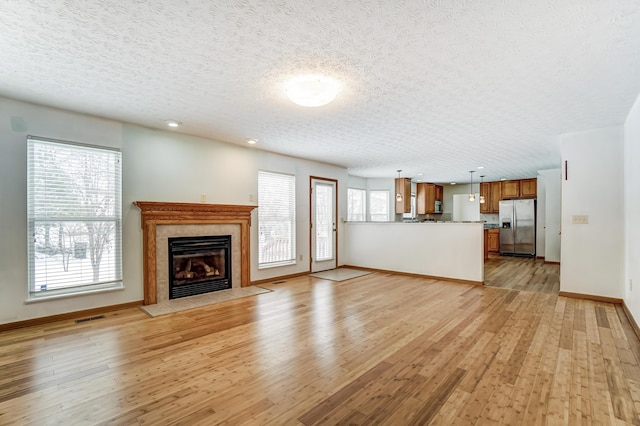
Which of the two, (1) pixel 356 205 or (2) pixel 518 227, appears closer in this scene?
(2) pixel 518 227

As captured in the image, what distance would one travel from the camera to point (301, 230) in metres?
6.44

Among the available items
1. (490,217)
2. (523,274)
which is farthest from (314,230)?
(490,217)

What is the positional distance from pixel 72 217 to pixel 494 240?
10.6 metres

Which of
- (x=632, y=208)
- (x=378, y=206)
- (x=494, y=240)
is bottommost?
(x=494, y=240)

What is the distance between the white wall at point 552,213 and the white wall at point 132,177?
6.36 meters

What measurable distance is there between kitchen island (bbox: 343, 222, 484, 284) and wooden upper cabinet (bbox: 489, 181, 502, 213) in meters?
5.17

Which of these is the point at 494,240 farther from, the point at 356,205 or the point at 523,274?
the point at 356,205

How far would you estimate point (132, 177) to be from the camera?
421 centimetres

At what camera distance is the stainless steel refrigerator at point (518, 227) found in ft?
29.2

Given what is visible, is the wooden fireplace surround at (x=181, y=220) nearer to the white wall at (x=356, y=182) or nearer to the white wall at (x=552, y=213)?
the white wall at (x=356, y=182)

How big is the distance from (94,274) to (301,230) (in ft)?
11.8

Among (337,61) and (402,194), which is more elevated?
(337,61)

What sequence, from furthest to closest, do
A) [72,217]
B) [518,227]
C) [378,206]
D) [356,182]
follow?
[378,206] < [356,182] < [518,227] < [72,217]

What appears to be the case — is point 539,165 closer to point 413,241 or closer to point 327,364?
point 413,241
